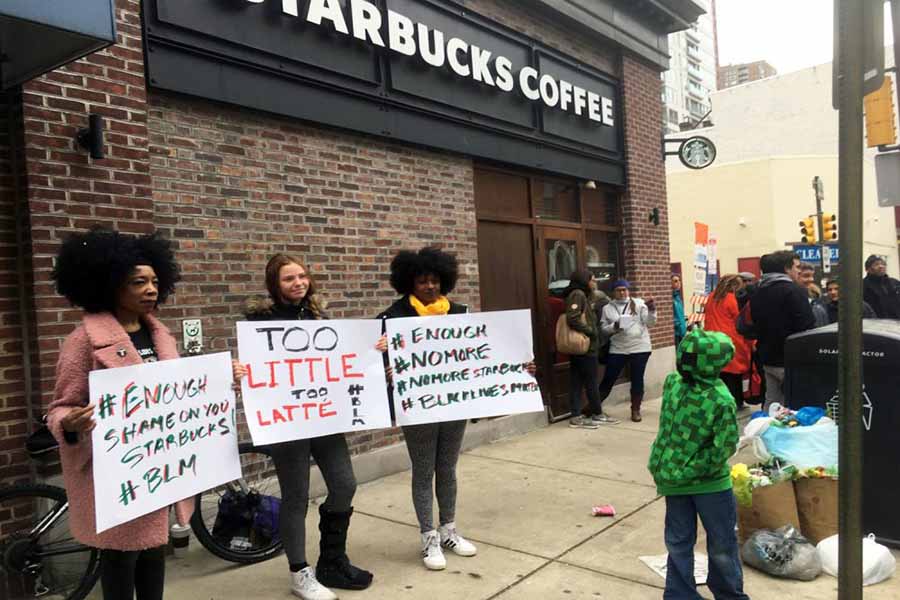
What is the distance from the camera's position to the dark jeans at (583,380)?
7.34 m

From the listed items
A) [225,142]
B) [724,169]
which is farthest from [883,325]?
[724,169]

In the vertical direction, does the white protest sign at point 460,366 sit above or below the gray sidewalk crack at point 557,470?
above

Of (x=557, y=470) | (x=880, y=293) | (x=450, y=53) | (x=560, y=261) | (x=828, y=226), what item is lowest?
(x=557, y=470)

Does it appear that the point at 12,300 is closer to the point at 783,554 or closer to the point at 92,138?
the point at 92,138

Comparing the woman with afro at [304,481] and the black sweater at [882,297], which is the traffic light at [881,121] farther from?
the woman with afro at [304,481]

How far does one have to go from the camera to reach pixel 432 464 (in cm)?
384

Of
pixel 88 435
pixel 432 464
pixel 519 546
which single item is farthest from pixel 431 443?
pixel 88 435

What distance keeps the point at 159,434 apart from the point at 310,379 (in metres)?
0.90

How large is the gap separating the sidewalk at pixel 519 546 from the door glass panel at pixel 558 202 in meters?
3.12

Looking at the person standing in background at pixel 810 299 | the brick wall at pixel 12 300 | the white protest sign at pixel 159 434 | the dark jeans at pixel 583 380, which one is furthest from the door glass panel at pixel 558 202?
the white protest sign at pixel 159 434

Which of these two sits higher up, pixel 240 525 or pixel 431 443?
pixel 431 443

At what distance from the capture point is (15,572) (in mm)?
3344

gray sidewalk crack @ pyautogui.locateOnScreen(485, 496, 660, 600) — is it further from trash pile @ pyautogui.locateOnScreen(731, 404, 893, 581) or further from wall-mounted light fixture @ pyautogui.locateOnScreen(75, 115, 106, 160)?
wall-mounted light fixture @ pyautogui.locateOnScreen(75, 115, 106, 160)

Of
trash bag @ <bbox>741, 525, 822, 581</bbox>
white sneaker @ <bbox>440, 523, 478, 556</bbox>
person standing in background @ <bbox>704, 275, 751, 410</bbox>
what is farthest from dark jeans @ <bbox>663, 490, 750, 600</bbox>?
person standing in background @ <bbox>704, 275, 751, 410</bbox>
